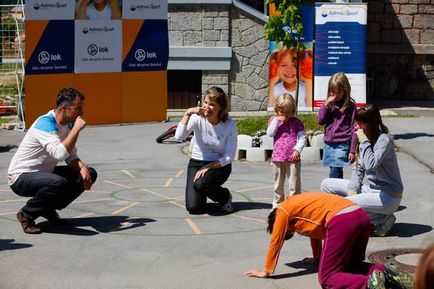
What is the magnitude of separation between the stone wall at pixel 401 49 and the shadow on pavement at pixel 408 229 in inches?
669

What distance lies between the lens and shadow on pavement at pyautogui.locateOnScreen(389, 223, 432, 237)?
8961mm

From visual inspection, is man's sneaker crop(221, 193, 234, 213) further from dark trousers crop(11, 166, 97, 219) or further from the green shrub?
the green shrub

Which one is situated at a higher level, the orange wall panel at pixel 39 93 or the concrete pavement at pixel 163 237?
the orange wall panel at pixel 39 93

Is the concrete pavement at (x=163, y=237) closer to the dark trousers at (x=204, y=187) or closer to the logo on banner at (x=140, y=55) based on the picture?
the dark trousers at (x=204, y=187)

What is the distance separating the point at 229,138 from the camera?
9875 millimetres

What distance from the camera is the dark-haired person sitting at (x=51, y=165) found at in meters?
8.70

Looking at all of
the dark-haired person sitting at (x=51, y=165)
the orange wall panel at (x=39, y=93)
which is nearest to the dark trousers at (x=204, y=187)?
the dark-haired person sitting at (x=51, y=165)

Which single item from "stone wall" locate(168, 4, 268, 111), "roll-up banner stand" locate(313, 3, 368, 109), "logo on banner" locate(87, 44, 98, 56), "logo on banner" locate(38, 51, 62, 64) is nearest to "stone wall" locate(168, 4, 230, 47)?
"stone wall" locate(168, 4, 268, 111)

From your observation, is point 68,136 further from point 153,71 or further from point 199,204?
point 153,71

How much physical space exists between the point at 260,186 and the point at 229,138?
2162 mm

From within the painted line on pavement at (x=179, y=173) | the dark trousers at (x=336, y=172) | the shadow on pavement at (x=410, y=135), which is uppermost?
the dark trousers at (x=336, y=172)

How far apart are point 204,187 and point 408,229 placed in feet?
7.45

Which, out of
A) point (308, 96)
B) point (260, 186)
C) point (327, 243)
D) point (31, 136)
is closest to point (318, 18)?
point (308, 96)

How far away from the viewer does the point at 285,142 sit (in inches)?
384
